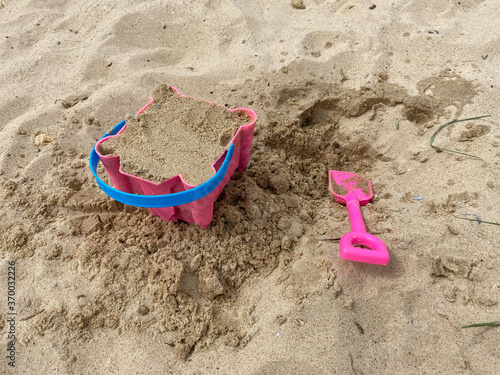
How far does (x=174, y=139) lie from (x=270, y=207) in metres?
0.48

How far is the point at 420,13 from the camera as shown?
2.40m

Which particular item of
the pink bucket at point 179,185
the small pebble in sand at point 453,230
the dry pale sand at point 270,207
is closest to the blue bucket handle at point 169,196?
the pink bucket at point 179,185

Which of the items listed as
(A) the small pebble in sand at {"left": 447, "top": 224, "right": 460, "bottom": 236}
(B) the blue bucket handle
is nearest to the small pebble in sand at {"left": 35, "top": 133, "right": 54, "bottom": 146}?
(B) the blue bucket handle

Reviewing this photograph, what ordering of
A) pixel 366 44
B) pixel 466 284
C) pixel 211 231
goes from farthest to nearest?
pixel 366 44
pixel 211 231
pixel 466 284

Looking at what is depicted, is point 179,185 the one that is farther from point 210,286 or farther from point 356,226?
point 356,226

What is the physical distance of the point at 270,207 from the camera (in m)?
1.44

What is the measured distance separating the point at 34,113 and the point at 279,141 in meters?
1.32

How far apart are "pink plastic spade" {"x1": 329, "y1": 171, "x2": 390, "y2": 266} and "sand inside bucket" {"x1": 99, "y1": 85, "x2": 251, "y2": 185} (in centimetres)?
54

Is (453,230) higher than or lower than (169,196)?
lower

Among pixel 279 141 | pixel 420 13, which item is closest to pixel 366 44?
pixel 420 13

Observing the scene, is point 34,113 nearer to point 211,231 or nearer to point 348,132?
point 211,231

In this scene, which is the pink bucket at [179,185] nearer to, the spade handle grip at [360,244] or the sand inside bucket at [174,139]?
the sand inside bucket at [174,139]

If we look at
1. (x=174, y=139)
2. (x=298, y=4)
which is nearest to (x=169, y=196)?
(x=174, y=139)

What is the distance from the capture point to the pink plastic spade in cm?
119
